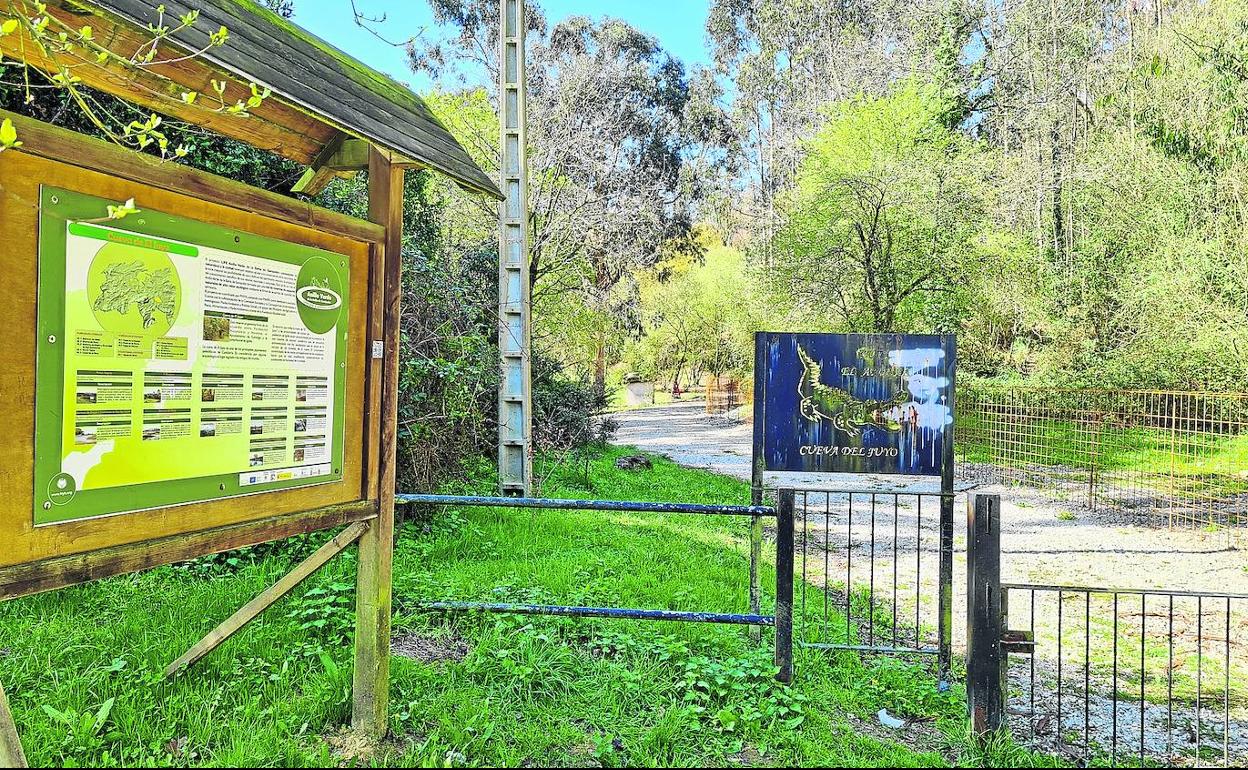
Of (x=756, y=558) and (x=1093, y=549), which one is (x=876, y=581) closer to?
(x=756, y=558)

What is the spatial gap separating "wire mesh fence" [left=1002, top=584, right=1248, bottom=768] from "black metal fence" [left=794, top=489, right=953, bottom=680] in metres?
0.53

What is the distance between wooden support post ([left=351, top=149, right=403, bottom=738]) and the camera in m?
2.95

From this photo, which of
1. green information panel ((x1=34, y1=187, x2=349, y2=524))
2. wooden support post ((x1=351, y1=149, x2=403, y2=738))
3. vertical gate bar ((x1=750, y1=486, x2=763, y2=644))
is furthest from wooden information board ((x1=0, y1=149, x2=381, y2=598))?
vertical gate bar ((x1=750, y1=486, x2=763, y2=644))

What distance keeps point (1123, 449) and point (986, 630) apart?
33.6 ft

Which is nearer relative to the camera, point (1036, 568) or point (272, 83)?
point (272, 83)

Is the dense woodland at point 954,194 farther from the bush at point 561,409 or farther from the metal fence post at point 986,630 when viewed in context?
the metal fence post at point 986,630

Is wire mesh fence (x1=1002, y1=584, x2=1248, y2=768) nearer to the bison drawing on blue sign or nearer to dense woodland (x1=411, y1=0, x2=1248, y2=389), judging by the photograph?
the bison drawing on blue sign

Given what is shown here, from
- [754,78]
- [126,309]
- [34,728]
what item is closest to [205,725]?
[34,728]

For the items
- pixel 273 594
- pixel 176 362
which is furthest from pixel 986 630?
pixel 176 362

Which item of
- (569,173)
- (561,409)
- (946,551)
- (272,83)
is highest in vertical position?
(569,173)

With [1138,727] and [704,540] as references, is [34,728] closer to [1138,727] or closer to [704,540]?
[1138,727]

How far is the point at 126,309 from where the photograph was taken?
80.0 inches

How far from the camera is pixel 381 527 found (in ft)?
9.91

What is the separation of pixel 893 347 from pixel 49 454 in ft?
13.2
